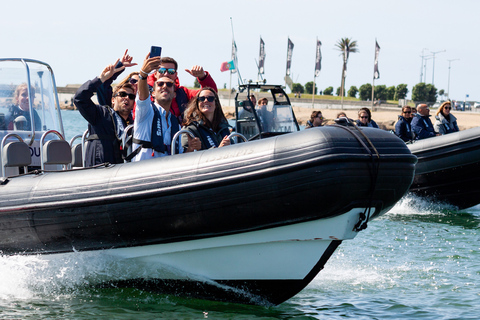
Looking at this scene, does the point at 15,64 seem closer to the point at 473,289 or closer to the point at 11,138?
the point at 11,138

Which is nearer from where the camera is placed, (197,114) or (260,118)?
(197,114)

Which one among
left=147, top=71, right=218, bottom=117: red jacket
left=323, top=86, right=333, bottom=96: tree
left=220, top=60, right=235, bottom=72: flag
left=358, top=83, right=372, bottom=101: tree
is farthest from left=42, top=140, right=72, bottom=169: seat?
left=323, top=86, right=333, bottom=96: tree

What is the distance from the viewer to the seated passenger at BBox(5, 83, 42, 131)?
6.31m

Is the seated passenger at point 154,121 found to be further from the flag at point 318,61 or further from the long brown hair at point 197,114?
the flag at point 318,61

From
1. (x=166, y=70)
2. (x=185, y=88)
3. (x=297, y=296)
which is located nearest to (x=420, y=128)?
(x=185, y=88)

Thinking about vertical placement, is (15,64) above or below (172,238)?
above

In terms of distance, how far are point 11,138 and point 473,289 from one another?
14.4ft

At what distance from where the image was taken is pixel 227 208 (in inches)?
177

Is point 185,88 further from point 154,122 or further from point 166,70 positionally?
point 154,122

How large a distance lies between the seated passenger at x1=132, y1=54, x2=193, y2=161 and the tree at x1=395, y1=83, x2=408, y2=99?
83.8 m

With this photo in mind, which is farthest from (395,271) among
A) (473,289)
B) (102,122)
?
(102,122)

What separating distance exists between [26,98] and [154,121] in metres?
2.03

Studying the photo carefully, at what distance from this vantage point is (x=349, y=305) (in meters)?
5.33

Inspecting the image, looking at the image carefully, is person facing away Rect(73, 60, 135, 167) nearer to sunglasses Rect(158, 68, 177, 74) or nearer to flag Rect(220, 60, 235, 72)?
sunglasses Rect(158, 68, 177, 74)
